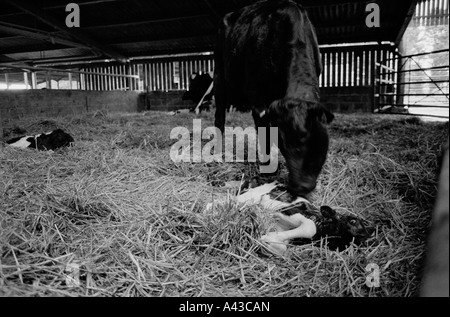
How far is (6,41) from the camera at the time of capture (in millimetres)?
12445

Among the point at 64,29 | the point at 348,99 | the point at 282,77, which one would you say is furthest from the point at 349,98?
the point at 282,77

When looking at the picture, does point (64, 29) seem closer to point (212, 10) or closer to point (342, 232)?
point (212, 10)

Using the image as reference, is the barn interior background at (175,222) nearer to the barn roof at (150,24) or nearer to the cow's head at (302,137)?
the cow's head at (302,137)

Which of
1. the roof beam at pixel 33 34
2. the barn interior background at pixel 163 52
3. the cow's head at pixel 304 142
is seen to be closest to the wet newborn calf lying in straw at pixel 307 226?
the cow's head at pixel 304 142

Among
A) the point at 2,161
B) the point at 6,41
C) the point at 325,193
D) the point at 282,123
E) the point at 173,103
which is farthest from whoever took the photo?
the point at 173,103

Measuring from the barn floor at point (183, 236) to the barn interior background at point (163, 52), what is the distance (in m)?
5.19

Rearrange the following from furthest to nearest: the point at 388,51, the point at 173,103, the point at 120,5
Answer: the point at 173,103 → the point at 388,51 → the point at 120,5

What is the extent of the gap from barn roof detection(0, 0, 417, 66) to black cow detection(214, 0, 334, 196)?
541cm

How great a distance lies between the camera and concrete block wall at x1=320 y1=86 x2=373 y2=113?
1115 cm

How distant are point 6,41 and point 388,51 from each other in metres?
13.4

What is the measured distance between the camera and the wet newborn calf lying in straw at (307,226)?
5.73 ft

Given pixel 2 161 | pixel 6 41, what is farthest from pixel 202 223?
pixel 6 41
